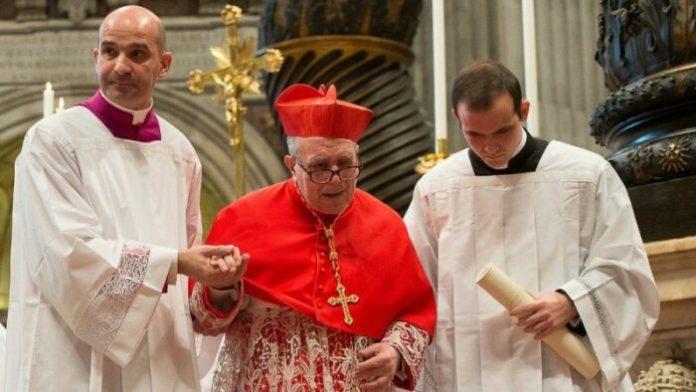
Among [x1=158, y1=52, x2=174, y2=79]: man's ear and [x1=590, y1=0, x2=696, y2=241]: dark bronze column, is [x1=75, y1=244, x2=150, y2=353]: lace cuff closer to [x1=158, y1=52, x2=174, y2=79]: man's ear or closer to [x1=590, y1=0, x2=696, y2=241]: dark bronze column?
[x1=158, y1=52, x2=174, y2=79]: man's ear

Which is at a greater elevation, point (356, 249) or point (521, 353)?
point (356, 249)

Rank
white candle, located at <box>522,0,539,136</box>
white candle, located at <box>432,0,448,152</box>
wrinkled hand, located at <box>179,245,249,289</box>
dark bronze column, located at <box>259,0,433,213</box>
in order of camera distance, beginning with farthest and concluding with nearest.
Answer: dark bronze column, located at <box>259,0,433,213</box> → white candle, located at <box>432,0,448,152</box> → white candle, located at <box>522,0,539,136</box> → wrinkled hand, located at <box>179,245,249,289</box>

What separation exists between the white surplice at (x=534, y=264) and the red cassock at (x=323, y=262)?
0.13 m

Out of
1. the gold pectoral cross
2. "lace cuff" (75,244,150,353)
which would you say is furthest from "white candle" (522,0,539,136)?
"lace cuff" (75,244,150,353)

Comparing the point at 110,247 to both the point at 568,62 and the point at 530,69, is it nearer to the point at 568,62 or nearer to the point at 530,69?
the point at 530,69

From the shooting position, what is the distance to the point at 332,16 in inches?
277

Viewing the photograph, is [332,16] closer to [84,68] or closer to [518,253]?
[518,253]

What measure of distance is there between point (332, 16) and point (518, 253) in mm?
2849

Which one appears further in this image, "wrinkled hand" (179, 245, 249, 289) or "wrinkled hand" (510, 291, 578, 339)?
"wrinkled hand" (510, 291, 578, 339)

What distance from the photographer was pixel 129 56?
4137mm

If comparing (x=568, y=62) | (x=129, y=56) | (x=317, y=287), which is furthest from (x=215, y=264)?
(x=568, y=62)

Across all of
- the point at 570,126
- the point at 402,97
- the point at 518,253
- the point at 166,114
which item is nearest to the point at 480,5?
the point at 570,126

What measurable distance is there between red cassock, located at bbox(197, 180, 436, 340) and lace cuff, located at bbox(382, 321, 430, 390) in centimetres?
3

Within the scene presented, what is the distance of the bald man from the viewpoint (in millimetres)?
3979
